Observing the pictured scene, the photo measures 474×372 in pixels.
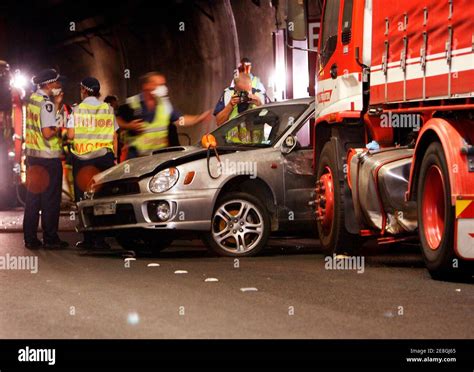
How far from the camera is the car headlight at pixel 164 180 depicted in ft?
41.1

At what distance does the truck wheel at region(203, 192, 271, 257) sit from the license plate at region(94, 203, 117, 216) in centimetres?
98

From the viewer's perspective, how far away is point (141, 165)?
42.4 ft

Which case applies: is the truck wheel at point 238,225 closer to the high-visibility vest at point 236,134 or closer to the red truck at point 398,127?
the red truck at point 398,127

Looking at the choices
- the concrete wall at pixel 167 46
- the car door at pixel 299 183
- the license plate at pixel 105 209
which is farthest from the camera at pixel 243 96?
the concrete wall at pixel 167 46

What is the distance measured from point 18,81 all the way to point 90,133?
1262 cm

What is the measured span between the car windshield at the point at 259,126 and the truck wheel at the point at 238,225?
78 cm

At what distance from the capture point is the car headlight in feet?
41.1

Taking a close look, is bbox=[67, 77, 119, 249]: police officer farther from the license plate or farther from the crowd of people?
the license plate

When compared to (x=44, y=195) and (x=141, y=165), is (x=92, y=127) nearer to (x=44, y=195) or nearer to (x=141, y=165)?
(x=44, y=195)

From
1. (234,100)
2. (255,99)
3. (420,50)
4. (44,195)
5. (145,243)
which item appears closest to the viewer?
(420,50)
